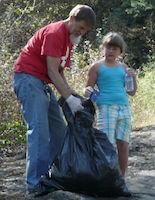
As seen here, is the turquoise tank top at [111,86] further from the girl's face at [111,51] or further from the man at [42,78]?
the man at [42,78]

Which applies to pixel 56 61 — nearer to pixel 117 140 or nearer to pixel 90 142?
pixel 90 142

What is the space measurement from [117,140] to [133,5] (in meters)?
13.5

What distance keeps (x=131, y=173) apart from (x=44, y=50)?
191 centimetres

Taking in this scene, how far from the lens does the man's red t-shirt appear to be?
12.6ft

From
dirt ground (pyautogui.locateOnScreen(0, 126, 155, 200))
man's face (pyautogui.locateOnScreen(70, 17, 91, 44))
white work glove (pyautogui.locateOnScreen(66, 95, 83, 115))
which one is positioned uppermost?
man's face (pyautogui.locateOnScreen(70, 17, 91, 44))

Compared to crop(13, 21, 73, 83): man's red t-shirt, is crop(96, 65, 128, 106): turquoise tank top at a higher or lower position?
lower

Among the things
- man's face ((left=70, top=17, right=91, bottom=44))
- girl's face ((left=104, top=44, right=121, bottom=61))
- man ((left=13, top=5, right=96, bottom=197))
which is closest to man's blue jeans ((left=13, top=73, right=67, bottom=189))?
man ((left=13, top=5, right=96, bottom=197))

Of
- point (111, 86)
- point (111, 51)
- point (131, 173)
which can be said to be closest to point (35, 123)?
point (111, 86)

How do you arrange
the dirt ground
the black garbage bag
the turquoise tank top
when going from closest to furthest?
the black garbage bag → the dirt ground → the turquoise tank top

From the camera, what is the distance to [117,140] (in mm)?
4355

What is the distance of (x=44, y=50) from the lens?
3.84 m

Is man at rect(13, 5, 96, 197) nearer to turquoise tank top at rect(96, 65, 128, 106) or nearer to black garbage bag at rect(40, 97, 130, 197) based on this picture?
black garbage bag at rect(40, 97, 130, 197)

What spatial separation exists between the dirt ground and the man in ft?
1.15

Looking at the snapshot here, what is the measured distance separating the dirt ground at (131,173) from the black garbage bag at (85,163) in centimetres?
10
